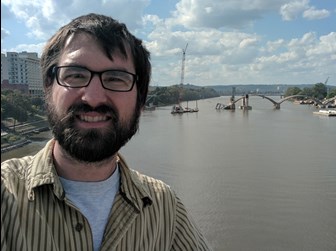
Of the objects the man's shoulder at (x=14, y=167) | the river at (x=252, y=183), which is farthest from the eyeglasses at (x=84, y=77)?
the river at (x=252, y=183)

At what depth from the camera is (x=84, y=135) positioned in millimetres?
479

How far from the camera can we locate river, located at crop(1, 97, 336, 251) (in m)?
5.16

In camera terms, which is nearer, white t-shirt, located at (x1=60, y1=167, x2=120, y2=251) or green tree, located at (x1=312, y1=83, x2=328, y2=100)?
white t-shirt, located at (x1=60, y1=167, x2=120, y2=251)

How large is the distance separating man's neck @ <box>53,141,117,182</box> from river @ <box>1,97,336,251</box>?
13.1 feet

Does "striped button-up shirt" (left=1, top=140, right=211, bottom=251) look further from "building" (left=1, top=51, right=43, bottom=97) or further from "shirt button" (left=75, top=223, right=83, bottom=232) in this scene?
"building" (left=1, top=51, right=43, bottom=97)

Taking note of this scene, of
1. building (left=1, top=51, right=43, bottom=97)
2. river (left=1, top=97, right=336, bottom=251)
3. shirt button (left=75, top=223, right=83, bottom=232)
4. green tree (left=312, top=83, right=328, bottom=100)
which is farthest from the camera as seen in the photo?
green tree (left=312, top=83, right=328, bottom=100)

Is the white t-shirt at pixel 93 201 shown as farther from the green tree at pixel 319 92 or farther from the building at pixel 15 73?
the green tree at pixel 319 92

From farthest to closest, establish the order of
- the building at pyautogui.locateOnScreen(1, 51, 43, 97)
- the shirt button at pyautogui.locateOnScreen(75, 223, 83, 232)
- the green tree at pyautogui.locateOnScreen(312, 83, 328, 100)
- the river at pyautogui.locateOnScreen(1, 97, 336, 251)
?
1. the green tree at pyautogui.locateOnScreen(312, 83, 328, 100)
2. the river at pyautogui.locateOnScreen(1, 97, 336, 251)
3. the shirt button at pyautogui.locateOnScreen(75, 223, 83, 232)
4. the building at pyautogui.locateOnScreen(1, 51, 43, 97)

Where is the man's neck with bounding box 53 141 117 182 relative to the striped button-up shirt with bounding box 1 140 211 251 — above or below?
above

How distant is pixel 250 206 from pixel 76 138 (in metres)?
5.94

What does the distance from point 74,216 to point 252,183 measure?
7.17 meters

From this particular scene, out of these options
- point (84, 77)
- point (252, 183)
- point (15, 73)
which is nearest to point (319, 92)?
point (252, 183)

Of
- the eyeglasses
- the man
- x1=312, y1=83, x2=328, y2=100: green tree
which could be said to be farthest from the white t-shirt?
x1=312, y1=83, x2=328, y2=100: green tree

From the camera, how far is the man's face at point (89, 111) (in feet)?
1.57
